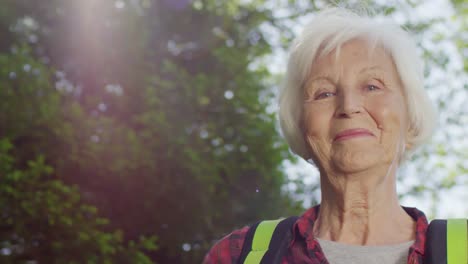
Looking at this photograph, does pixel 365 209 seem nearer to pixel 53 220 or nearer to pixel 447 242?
pixel 447 242

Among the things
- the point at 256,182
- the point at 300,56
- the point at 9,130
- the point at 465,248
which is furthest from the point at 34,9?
the point at 465,248

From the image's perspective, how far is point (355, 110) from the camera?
1.81 meters

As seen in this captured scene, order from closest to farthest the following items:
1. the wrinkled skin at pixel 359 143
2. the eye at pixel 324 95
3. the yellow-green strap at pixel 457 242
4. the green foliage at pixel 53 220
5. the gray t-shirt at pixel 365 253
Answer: the yellow-green strap at pixel 457 242 < the gray t-shirt at pixel 365 253 < the wrinkled skin at pixel 359 143 < the eye at pixel 324 95 < the green foliage at pixel 53 220

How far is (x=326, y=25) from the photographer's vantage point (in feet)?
6.55

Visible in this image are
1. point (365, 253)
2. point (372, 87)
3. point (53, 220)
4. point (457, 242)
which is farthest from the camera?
point (53, 220)

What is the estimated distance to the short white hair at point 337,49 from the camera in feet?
6.22

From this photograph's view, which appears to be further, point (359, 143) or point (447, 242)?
point (359, 143)

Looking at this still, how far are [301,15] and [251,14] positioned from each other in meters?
1.02

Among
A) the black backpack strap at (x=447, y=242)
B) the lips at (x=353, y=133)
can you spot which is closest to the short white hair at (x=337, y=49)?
the lips at (x=353, y=133)

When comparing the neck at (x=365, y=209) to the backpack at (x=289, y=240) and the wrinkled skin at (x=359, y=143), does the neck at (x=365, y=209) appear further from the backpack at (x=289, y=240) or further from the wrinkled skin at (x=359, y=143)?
the backpack at (x=289, y=240)

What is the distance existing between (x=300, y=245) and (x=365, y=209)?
8.6 inches

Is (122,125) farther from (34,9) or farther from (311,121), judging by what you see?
(311,121)

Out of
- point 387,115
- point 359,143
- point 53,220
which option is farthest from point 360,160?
point 53,220

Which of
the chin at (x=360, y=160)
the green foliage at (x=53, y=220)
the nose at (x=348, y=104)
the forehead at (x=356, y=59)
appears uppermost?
the forehead at (x=356, y=59)
